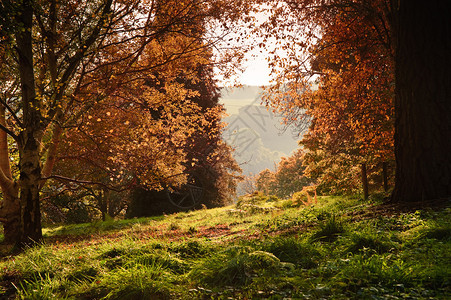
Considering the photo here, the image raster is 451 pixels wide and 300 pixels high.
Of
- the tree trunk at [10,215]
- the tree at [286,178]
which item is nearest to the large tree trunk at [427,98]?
the tree trunk at [10,215]

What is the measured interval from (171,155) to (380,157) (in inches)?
308

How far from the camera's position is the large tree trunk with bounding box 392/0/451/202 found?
602 cm

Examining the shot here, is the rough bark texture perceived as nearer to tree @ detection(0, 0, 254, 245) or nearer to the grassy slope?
tree @ detection(0, 0, 254, 245)

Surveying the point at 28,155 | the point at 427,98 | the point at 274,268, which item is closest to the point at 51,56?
the point at 28,155

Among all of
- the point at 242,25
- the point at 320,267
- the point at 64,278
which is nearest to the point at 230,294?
the point at 320,267

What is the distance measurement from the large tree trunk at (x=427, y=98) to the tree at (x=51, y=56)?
17.0 ft

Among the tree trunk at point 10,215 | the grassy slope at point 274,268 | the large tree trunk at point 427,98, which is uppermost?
the large tree trunk at point 427,98

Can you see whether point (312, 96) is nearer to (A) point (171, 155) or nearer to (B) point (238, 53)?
(B) point (238, 53)

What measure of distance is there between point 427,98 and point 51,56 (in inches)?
367

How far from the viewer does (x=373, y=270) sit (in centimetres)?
330

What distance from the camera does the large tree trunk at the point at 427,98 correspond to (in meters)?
6.02

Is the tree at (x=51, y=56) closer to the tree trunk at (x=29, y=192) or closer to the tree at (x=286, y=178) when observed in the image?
the tree trunk at (x=29, y=192)

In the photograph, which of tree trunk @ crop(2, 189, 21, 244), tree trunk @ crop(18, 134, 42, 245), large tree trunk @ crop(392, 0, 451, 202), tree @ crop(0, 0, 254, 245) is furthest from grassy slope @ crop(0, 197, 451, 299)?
tree trunk @ crop(2, 189, 21, 244)

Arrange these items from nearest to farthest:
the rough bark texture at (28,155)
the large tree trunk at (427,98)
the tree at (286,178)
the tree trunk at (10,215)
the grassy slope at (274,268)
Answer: the grassy slope at (274,268) < the large tree trunk at (427,98) < the rough bark texture at (28,155) < the tree trunk at (10,215) < the tree at (286,178)
